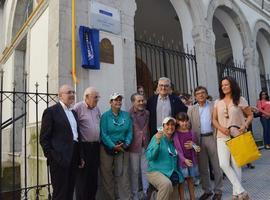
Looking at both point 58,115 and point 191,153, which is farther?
point 191,153

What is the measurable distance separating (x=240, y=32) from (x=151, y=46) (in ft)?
18.0

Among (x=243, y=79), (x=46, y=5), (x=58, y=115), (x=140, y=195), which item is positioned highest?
(x=46, y=5)

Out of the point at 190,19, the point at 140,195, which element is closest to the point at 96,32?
the point at 140,195

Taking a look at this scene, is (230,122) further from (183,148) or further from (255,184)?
(255,184)

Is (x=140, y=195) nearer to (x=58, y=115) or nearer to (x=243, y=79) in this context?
(x=58, y=115)

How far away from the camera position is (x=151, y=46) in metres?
6.44

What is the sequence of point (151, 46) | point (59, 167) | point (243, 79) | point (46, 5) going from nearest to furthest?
point (59, 167) < point (46, 5) < point (151, 46) < point (243, 79)

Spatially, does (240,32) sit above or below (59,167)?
above

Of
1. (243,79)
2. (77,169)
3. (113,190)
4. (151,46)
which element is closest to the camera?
(77,169)

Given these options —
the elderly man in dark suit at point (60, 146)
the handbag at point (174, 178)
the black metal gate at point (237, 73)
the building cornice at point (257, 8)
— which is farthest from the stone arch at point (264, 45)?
the elderly man in dark suit at point (60, 146)

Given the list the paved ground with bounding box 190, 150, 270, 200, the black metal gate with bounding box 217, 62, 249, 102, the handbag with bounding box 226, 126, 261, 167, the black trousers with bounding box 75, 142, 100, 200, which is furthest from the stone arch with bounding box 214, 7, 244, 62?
the black trousers with bounding box 75, 142, 100, 200

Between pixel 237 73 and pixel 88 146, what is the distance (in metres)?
7.52

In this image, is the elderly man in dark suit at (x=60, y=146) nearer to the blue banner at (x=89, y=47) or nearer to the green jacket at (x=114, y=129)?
Result: the green jacket at (x=114, y=129)

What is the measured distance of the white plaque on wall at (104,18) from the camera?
521 centimetres
